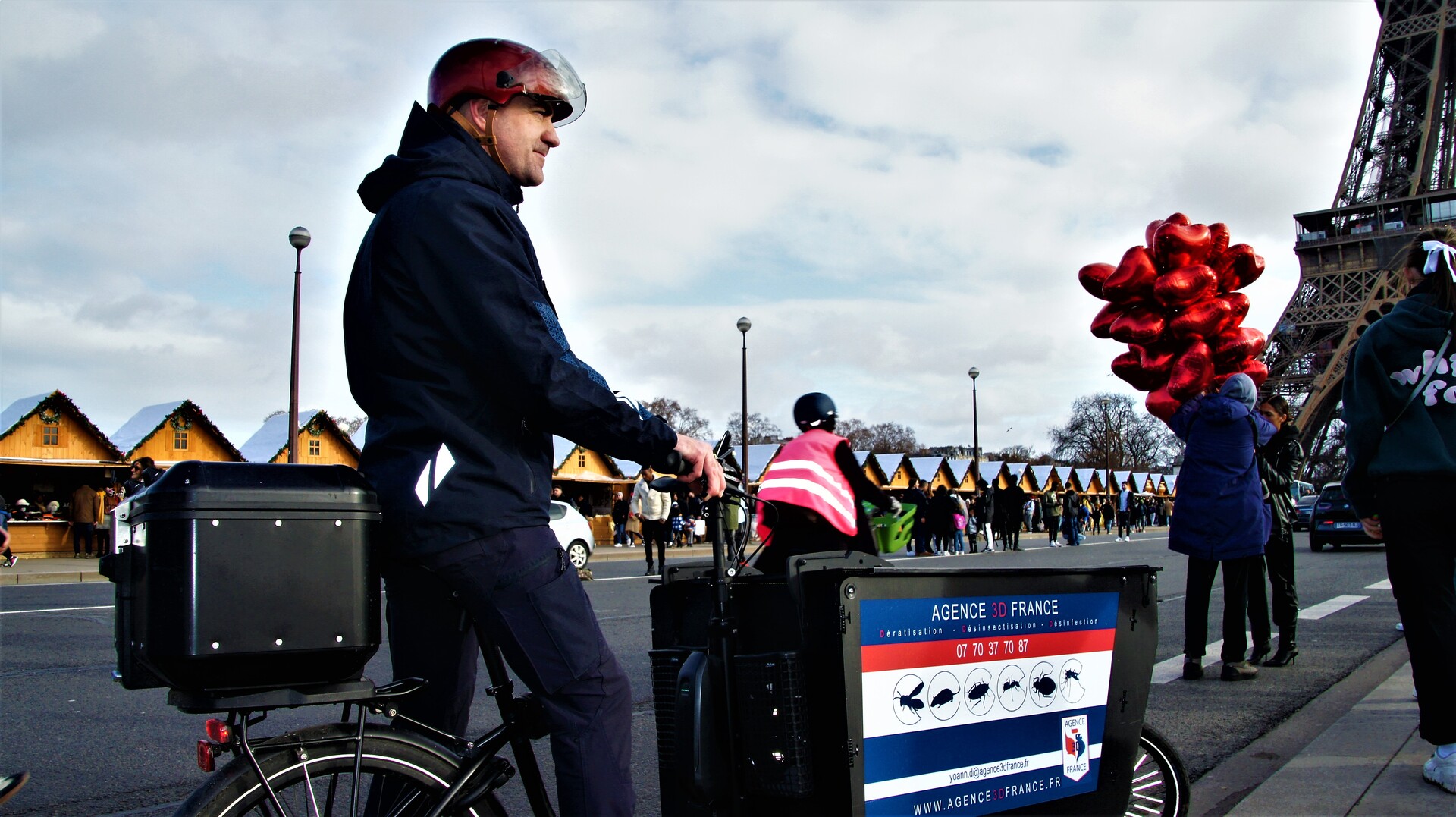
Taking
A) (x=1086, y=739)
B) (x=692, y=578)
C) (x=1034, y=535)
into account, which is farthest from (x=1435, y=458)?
(x=1034, y=535)

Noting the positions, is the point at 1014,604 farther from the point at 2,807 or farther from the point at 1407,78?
the point at 1407,78

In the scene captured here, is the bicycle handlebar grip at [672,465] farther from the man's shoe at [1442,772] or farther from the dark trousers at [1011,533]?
the dark trousers at [1011,533]

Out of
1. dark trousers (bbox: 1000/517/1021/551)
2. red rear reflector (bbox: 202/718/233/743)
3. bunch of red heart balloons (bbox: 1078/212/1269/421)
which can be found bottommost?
dark trousers (bbox: 1000/517/1021/551)

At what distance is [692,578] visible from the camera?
2.72 metres

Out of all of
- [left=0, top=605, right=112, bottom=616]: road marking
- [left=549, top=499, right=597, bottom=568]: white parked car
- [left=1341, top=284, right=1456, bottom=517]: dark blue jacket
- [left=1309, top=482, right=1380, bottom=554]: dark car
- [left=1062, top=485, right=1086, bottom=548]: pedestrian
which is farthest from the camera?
[left=1062, top=485, right=1086, bottom=548]: pedestrian

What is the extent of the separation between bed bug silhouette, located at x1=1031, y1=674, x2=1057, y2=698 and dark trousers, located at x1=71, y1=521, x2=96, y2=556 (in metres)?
25.8

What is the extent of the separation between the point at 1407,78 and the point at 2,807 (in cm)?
6996

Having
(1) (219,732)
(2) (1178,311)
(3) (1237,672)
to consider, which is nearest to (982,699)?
(1) (219,732)

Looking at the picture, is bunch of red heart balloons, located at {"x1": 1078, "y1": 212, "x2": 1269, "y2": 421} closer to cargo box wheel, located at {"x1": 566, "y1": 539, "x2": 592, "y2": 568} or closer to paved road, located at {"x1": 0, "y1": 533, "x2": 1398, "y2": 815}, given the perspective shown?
paved road, located at {"x1": 0, "y1": 533, "x2": 1398, "y2": 815}

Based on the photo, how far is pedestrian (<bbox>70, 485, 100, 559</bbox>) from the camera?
24.1 meters

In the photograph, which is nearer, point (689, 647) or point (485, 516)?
point (485, 516)

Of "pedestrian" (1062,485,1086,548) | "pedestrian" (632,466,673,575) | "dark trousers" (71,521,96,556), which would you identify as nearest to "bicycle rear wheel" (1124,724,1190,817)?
"pedestrian" (632,466,673,575)

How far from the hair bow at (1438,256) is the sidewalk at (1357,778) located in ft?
4.62

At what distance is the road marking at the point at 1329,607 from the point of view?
32.1 feet
